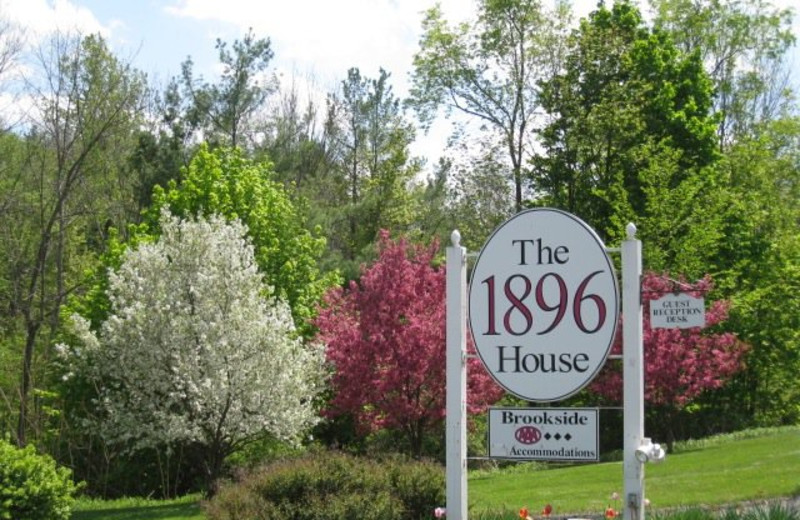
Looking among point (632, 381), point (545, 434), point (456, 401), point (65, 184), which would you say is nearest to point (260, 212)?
point (65, 184)

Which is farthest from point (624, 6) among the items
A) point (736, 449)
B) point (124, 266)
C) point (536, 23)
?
point (124, 266)

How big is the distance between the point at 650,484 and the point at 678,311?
358 inches

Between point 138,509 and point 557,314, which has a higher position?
point 557,314

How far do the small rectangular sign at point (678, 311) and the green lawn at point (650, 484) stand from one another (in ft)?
9.45

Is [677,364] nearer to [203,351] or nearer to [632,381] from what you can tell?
[203,351]

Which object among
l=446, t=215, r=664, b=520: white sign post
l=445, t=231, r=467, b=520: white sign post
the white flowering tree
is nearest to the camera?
l=446, t=215, r=664, b=520: white sign post

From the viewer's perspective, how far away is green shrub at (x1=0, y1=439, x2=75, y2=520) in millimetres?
12250

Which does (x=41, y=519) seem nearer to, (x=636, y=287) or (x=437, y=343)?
(x=437, y=343)

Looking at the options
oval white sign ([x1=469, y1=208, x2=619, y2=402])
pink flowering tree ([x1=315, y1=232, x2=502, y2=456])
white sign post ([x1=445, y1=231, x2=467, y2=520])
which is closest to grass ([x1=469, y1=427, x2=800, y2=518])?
pink flowering tree ([x1=315, y1=232, x2=502, y2=456])

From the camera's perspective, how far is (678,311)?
676 cm

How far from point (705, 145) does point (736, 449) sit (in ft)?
42.1

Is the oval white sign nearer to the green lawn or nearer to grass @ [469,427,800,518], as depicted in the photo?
the green lawn

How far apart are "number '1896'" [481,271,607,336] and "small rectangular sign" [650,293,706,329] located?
0.37 m

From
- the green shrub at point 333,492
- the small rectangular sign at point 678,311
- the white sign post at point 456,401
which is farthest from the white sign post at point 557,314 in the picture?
the green shrub at point 333,492
